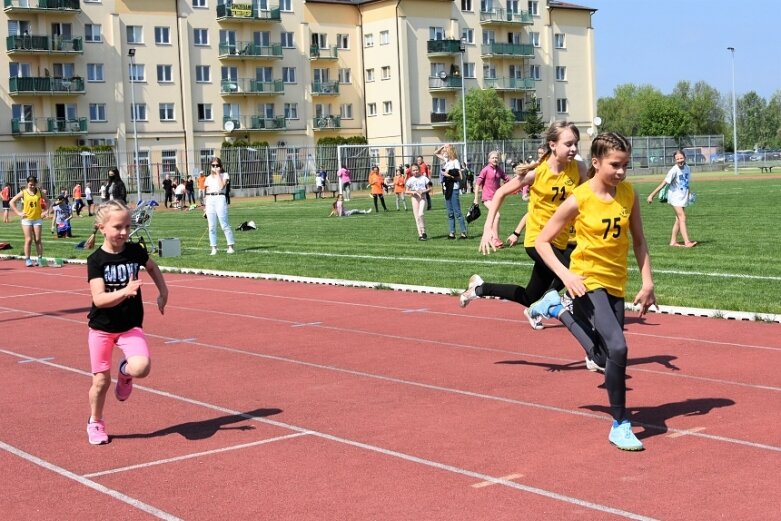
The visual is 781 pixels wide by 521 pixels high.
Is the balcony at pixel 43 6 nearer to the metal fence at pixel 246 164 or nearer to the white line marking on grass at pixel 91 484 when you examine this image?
the metal fence at pixel 246 164

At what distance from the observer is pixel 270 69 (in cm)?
8325

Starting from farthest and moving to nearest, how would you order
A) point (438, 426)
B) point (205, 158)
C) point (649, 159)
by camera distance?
point (649, 159), point (205, 158), point (438, 426)

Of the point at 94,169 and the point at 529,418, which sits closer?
the point at 529,418

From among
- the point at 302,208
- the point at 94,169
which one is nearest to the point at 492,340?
the point at 302,208

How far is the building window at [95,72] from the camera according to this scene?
74.8m

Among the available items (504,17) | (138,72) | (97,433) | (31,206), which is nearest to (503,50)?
(504,17)

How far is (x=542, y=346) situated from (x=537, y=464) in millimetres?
4112

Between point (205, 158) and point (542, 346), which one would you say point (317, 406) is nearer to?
point (542, 346)

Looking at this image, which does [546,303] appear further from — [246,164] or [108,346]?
[246,164]

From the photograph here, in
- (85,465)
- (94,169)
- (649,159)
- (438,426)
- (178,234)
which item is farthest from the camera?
(649,159)

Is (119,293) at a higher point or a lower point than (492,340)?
higher

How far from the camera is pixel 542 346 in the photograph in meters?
10.3

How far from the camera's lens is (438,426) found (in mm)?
7246

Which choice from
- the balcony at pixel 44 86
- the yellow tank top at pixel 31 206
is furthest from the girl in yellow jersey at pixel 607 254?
Result: the balcony at pixel 44 86
